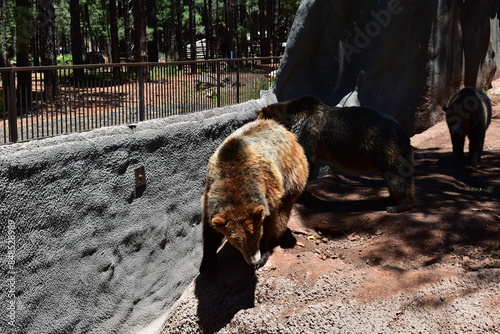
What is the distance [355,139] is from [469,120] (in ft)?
10.2

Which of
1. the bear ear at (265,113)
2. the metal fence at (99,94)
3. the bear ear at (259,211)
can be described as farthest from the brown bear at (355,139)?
the bear ear at (259,211)

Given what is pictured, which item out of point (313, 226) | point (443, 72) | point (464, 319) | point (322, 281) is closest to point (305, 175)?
point (313, 226)

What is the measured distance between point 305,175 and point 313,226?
0.85 m

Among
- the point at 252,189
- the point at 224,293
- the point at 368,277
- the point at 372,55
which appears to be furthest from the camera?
the point at 372,55

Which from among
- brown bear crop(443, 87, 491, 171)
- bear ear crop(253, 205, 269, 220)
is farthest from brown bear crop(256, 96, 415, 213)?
bear ear crop(253, 205, 269, 220)

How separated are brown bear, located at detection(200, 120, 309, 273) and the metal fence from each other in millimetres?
1704

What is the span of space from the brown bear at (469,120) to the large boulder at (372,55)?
2044mm

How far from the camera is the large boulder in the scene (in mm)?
11359

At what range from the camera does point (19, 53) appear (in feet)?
54.4

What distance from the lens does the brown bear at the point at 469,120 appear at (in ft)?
31.0

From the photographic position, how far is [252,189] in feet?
16.7

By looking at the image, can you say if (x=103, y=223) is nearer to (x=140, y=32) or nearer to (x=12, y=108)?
(x=12, y=108)

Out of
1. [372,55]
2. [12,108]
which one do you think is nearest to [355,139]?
[12,108]

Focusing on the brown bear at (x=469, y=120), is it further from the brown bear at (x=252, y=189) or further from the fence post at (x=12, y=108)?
the fence post at (x=12, y=108)
